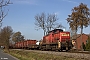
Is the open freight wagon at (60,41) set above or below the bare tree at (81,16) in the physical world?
below

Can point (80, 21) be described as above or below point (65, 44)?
above

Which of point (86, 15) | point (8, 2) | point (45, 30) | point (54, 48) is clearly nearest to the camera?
point (8, 2)

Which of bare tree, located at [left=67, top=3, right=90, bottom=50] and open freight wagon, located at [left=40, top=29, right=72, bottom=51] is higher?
bare tree, located at [left=67, top=3, right=90, bottom=50]

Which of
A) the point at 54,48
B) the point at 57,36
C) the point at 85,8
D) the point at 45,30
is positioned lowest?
the point at 54,48

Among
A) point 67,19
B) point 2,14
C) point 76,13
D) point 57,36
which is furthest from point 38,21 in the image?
point 2,14

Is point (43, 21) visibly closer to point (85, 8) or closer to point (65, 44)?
point (85, 8)

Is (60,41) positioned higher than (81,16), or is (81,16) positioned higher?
(81,16)

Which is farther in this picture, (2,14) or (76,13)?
(76,13)

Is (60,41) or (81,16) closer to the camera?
(60,41)

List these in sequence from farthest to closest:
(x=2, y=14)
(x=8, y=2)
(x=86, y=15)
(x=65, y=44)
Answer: (x=86, y=15) < (x=65, y=44) < (x=2, y=14) < (x=8, y=2)

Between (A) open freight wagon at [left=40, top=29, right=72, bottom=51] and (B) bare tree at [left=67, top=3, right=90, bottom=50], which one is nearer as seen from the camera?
(A) open freight wagon at [left=40, top=29, right=72, bottom=51]

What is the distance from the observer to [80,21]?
5728 centimetres

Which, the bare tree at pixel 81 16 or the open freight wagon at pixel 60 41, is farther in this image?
the bare tree at pixel 81 16

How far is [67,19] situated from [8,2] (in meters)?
52.2
